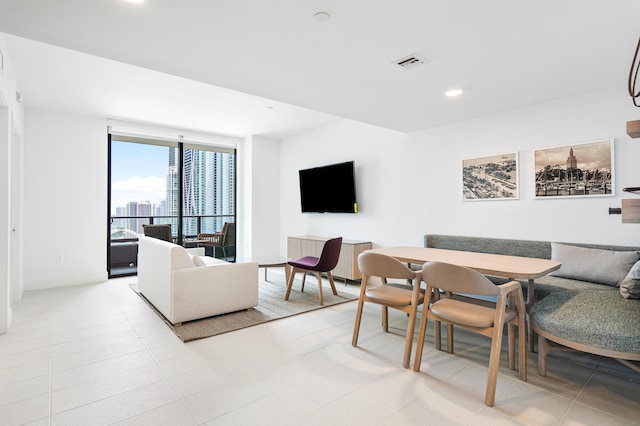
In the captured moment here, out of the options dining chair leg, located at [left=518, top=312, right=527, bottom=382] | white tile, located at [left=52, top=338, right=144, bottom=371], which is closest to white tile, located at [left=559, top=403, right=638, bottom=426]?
dining chair leg, located at [left=518, top=312, right=527, bottom=382]

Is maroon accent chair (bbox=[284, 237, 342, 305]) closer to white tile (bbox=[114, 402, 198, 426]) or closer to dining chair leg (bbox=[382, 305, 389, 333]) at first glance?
dining chair leg (bbox=[382, 305, 389, 333])

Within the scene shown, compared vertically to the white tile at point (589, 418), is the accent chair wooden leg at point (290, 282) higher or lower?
higher

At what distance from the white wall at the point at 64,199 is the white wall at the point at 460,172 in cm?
362

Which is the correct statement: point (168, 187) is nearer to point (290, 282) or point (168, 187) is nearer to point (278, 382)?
point (290, 282)

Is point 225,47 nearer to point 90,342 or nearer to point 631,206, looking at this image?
point 631,206

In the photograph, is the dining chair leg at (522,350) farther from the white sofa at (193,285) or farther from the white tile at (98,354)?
the white tile at (98,354)

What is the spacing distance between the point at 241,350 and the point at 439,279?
174 centimetres

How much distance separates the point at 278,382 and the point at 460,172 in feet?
11.3

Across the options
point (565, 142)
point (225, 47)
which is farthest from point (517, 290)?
point (225, 47)

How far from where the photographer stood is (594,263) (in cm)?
302

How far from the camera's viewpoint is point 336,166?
578 centimetres

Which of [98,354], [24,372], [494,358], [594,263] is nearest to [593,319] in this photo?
[494,358]

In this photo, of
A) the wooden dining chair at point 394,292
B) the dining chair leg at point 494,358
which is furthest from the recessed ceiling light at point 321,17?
the dining chair leg at point 494,358

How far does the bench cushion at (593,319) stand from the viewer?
1.92m
